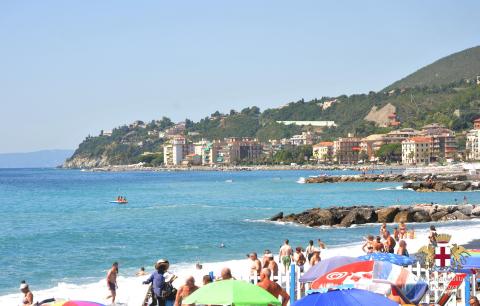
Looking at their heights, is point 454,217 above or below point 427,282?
below

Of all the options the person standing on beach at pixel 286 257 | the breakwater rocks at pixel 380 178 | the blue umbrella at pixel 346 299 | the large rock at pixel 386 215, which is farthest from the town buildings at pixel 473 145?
the blue umbrella at pixel 346 299

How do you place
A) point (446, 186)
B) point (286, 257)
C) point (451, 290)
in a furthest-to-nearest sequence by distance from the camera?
point (446, 186) < point (286, 257) < point (451, 290)

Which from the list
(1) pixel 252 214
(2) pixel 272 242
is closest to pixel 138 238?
(2) pixel 272 242

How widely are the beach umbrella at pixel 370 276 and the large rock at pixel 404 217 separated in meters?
32.3

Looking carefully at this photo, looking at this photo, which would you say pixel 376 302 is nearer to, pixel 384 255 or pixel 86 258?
pixel 384 255

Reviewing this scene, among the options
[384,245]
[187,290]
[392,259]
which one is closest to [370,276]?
[187,290]

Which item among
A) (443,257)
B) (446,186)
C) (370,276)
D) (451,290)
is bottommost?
(446,186)

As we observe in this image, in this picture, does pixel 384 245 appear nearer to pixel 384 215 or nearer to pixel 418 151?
pixel 384 215

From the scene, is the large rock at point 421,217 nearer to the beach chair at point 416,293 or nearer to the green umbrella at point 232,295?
the beach chair at point 416,293

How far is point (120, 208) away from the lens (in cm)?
6744

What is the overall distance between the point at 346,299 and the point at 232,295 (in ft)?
5.09

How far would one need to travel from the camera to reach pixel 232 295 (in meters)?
10.1

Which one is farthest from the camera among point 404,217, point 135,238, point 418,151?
point 418,151

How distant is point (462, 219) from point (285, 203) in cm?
2467
